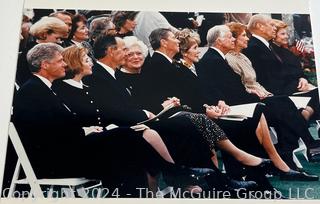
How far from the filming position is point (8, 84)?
148 cm

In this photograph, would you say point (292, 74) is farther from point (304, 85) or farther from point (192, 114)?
point (192, 114)

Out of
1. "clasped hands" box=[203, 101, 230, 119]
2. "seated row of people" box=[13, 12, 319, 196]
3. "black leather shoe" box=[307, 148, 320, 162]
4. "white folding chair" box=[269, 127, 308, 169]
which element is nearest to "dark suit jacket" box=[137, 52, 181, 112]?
"seated row of people" box=[13, 12, 319, 196]

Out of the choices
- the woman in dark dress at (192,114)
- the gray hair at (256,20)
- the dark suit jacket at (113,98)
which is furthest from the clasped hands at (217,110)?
the gray hair at (256,20)

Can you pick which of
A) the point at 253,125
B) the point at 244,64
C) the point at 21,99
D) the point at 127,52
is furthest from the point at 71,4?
the point at 253,125

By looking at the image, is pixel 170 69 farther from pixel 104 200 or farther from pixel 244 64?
pixel 104 200

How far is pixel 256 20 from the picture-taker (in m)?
1.62

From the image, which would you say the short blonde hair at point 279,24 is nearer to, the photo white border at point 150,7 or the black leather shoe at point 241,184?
the photo white border at point 150,7

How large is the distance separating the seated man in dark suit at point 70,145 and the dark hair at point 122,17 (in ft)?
1.05

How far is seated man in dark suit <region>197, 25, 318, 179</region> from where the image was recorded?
1.45 meters

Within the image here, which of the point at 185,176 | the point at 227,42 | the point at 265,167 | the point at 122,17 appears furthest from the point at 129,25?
the point at 265,167

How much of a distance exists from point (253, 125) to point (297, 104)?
18 cm

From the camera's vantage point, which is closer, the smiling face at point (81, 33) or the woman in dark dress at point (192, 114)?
the woman in dark dress at point (192, 114)

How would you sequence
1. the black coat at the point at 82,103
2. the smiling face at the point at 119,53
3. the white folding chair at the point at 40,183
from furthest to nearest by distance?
the smiling face at the point at 119,53, the black coat at the point at 82,103, the white folding chair at the point at 40,183

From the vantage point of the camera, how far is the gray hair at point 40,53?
4.95 feet
